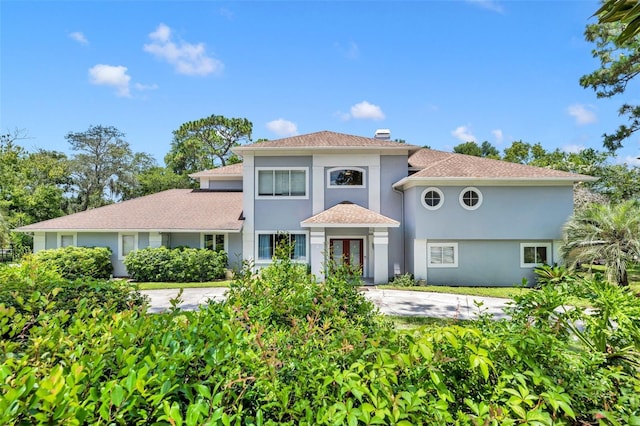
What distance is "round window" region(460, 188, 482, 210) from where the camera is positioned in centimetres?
1612

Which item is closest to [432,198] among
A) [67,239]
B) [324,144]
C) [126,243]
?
[324,144]

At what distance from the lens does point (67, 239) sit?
1862 cm

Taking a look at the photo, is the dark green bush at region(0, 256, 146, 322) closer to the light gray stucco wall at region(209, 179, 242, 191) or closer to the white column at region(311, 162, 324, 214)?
the white column at region(311, 162, 324, 214)

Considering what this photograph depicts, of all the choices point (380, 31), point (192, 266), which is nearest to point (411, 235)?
point (380, 31)

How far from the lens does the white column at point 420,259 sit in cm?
1622

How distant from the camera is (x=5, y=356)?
200 cm

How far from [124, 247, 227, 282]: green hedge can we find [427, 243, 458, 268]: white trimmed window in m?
11.7

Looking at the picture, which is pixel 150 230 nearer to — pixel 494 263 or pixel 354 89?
pixel 354 89

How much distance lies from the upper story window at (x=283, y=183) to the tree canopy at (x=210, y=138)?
97.1ft

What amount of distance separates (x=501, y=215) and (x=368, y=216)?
22.3 feet

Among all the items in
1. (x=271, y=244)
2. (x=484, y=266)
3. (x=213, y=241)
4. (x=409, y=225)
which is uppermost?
(x=409, y=225)

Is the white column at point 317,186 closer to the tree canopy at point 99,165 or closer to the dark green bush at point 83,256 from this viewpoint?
the dark green bush at point 83,256

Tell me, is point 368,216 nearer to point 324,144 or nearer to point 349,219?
point 349,219

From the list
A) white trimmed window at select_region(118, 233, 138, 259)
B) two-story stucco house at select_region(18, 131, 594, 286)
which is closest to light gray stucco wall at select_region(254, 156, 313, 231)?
two-story stucco house at select_region(18, 131, 594, 286)
